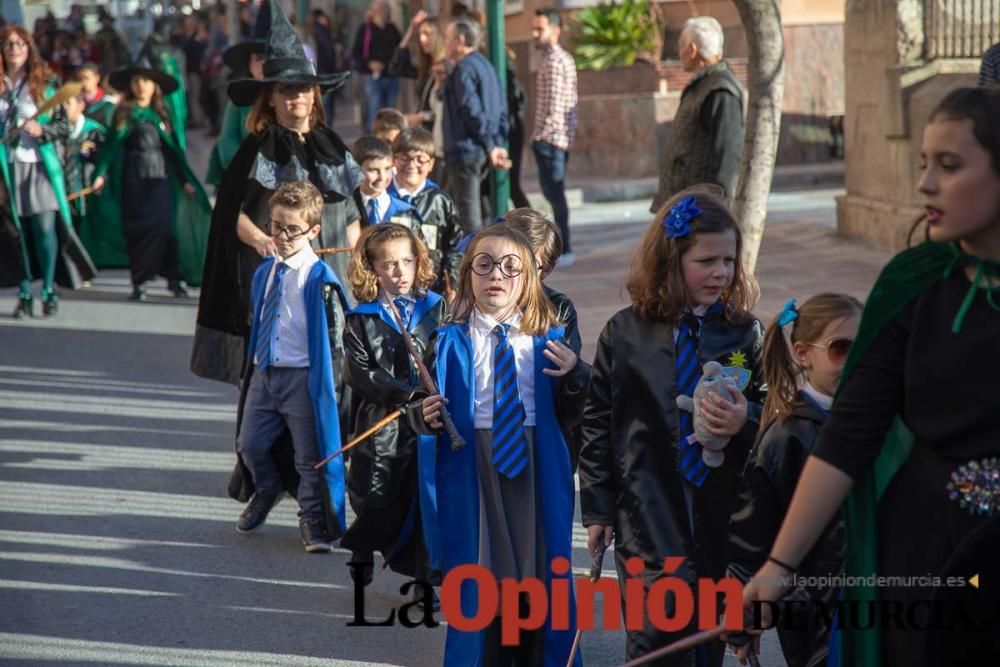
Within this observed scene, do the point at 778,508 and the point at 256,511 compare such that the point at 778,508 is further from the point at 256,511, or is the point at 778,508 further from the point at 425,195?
the point at 425,195

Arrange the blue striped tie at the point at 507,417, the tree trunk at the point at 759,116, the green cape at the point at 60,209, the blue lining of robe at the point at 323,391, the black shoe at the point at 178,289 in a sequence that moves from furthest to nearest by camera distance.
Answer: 1. the black shoe at the point at 178,289
2. the green cape at the point at 60,209
3. the tree trunk at the point at 759,116
4. the blue lining of robe at the point at 323,391
5. the blue striped tie at the point at 507,417

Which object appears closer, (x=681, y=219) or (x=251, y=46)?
(x=681, y=219)

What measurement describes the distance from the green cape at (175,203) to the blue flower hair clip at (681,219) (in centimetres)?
904

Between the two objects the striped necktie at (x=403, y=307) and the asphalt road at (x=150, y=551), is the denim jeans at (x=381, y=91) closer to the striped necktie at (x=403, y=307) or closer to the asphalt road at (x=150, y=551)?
the asphalt road at (x=150, y=551)

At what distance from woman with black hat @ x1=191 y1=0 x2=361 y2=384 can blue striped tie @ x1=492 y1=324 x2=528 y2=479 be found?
8.06 ft

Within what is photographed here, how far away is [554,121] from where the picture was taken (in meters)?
14.3

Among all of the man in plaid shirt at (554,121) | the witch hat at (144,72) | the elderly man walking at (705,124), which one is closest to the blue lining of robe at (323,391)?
the elderly man walking at (705,124)

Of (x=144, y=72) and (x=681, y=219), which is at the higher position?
(x=144, y=72)

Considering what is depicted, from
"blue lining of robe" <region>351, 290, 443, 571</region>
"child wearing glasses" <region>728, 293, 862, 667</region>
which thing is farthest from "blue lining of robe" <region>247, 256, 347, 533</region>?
"child wearing glasses" <region>728, 293, 862, 667</region>

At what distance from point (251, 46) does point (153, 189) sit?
539cm

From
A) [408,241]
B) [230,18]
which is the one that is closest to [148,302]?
[408,241]

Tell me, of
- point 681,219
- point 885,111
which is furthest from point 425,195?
point 885,111

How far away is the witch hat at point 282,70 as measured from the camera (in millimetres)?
7293

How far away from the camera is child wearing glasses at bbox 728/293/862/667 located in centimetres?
388
